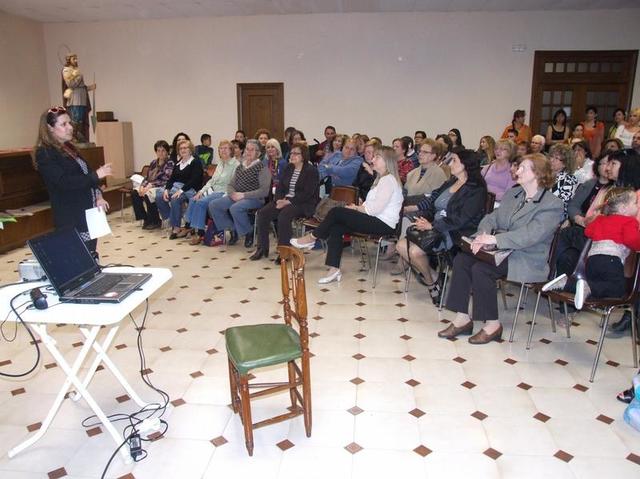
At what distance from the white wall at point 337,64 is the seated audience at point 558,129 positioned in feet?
2.46

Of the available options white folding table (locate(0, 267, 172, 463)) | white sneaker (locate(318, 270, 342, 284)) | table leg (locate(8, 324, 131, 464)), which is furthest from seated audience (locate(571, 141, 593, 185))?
table leg (locate(8, 324, 131, 464))

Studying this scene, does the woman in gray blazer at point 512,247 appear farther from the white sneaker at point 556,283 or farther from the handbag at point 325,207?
the handbag at point 325,207

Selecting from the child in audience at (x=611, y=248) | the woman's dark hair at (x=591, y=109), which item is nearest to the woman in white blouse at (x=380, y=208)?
the child in audience at (x=611, y=248)

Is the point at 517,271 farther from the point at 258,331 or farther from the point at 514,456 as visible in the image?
the point at 258,331

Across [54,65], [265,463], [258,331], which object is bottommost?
[265,463]

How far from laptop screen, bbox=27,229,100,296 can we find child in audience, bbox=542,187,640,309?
2867mm

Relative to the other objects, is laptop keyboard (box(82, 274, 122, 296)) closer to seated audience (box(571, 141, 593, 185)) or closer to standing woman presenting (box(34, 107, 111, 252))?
standing woman presenting (box(34, 107, 111, 252))

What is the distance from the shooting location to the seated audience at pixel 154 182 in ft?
23.2

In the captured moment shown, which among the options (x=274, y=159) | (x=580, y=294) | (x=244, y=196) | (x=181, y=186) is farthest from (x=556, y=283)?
(x=181, y=186)

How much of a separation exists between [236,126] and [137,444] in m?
8.87

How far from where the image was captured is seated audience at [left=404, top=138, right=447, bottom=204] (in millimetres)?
5148

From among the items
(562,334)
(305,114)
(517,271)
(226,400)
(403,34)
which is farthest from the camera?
(305,114)

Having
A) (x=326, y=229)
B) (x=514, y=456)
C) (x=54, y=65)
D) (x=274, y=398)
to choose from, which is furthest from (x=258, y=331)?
(x=54, y=65)

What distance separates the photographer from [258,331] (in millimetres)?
2605
